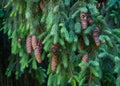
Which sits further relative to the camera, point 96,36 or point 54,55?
point 54,55

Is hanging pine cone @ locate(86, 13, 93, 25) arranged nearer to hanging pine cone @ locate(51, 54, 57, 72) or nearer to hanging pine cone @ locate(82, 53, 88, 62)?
hanging pine cone @ locate(82, 53, 88, 62)

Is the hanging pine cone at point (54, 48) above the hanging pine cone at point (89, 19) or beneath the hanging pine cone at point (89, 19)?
beneath

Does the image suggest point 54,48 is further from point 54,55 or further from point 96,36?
point 96,36

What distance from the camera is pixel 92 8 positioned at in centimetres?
263

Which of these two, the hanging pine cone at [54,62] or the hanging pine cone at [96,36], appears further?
the hanging pine cone at [54,62]

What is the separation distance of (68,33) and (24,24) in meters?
0.70

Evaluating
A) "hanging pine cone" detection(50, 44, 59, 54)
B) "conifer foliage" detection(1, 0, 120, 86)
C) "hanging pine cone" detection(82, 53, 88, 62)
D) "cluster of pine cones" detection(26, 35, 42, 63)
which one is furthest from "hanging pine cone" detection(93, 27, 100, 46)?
"cluster of pine cones" detection(26, 35, 42, 63)

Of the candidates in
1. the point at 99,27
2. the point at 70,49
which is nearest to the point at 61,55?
the point at 70,49

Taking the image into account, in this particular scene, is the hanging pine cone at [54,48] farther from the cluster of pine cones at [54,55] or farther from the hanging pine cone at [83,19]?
the hanging pine cone at [83,19]

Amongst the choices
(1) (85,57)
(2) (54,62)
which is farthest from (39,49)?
(1) (85,57)

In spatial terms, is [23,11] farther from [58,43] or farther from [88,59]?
[88,59]

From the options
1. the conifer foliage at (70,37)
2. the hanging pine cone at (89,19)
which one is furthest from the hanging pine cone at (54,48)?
the hanging pine cone at (89,19)

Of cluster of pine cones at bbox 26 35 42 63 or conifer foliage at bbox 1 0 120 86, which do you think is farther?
cluster of pine cones at bbox 26 35 42 63

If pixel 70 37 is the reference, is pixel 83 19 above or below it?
above
